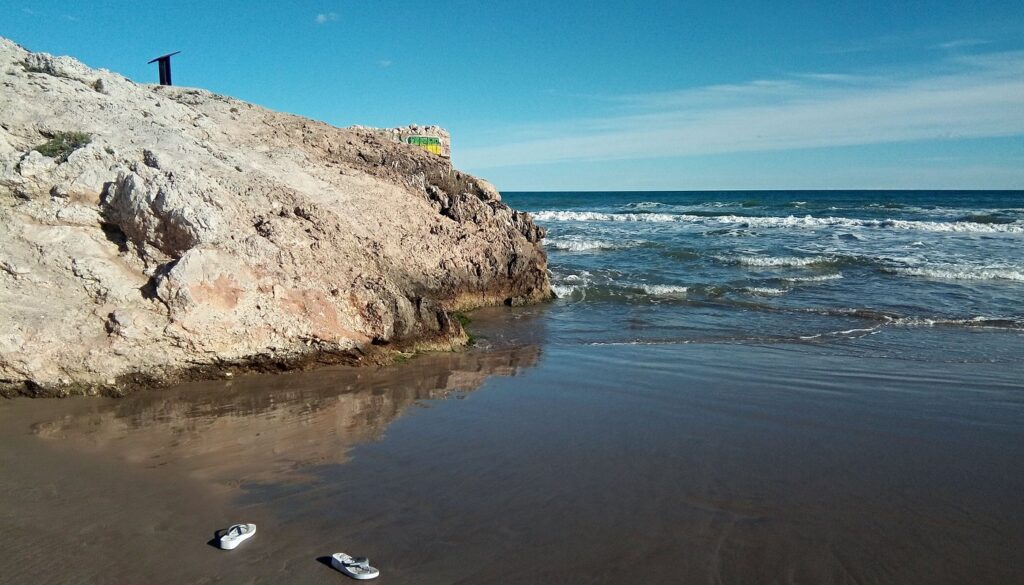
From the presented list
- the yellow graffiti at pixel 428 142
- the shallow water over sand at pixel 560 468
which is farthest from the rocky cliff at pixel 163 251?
the yellow graffiti at pixel 428 142

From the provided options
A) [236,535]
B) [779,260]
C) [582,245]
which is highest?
[582,245]

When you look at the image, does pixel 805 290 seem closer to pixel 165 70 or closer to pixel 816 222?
pixel 165 70

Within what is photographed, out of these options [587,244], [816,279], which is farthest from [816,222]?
[816,279]

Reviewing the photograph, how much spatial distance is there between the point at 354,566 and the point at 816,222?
3572 centimetres

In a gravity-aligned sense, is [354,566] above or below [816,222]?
below

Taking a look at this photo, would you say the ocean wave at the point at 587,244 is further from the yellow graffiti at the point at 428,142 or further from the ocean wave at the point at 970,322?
the ocean wave at the point at 970,322

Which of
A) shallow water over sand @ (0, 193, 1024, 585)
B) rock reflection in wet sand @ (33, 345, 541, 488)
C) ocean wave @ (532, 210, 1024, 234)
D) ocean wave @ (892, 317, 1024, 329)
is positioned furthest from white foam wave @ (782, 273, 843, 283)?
ocean wave @ (532, 210, 1024, 234)

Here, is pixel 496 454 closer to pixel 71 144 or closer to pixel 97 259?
pixel 97 259

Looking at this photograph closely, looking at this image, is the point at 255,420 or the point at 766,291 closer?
the point at 255,420

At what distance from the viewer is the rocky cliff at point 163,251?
20.2ft

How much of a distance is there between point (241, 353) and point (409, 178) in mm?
5725

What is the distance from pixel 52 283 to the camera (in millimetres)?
6297

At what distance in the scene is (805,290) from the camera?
13922 mm

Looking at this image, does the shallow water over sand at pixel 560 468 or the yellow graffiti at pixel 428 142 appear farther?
the yellow graffiti at pixel 428 142
